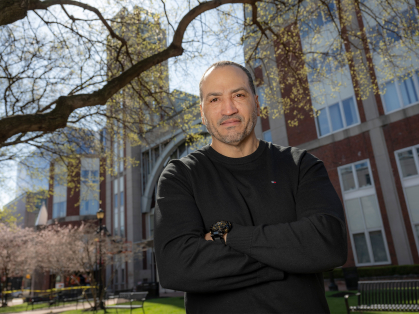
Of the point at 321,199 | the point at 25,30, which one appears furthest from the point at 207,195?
the point at 25,30

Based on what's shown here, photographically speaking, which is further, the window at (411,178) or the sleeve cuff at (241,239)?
the window at (411,178)

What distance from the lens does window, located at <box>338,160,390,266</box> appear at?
19.3 meters

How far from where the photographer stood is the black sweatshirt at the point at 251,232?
1671 mm

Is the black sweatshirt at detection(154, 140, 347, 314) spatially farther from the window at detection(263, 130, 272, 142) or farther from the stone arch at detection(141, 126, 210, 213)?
the stone arch at detection(141, 126, 210, 213)

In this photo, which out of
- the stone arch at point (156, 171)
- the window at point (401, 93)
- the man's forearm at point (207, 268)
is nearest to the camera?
the man's forearm at point (207, 268)

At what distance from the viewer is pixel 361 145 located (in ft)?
67.3

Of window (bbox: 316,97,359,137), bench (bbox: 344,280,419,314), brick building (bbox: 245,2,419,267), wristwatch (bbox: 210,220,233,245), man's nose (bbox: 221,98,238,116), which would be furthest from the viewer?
window (bbox: 316,97,359,137)

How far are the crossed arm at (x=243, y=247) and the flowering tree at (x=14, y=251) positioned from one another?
36.5 m

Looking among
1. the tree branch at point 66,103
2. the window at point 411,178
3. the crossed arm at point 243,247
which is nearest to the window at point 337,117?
the window at point 411,178

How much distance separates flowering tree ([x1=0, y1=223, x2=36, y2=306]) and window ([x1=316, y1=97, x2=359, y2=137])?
30.6 meters

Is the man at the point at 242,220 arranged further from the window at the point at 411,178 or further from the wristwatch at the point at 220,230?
the window at the point at 411,178

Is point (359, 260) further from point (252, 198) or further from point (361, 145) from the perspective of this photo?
point (252, 198)

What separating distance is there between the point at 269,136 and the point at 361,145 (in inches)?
288

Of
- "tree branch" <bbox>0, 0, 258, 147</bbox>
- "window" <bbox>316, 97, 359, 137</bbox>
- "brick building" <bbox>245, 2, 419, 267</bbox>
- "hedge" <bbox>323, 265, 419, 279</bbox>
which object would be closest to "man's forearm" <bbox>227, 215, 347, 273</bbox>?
"tree branch" <bbox>0, 0, 258, 147</bbox>
